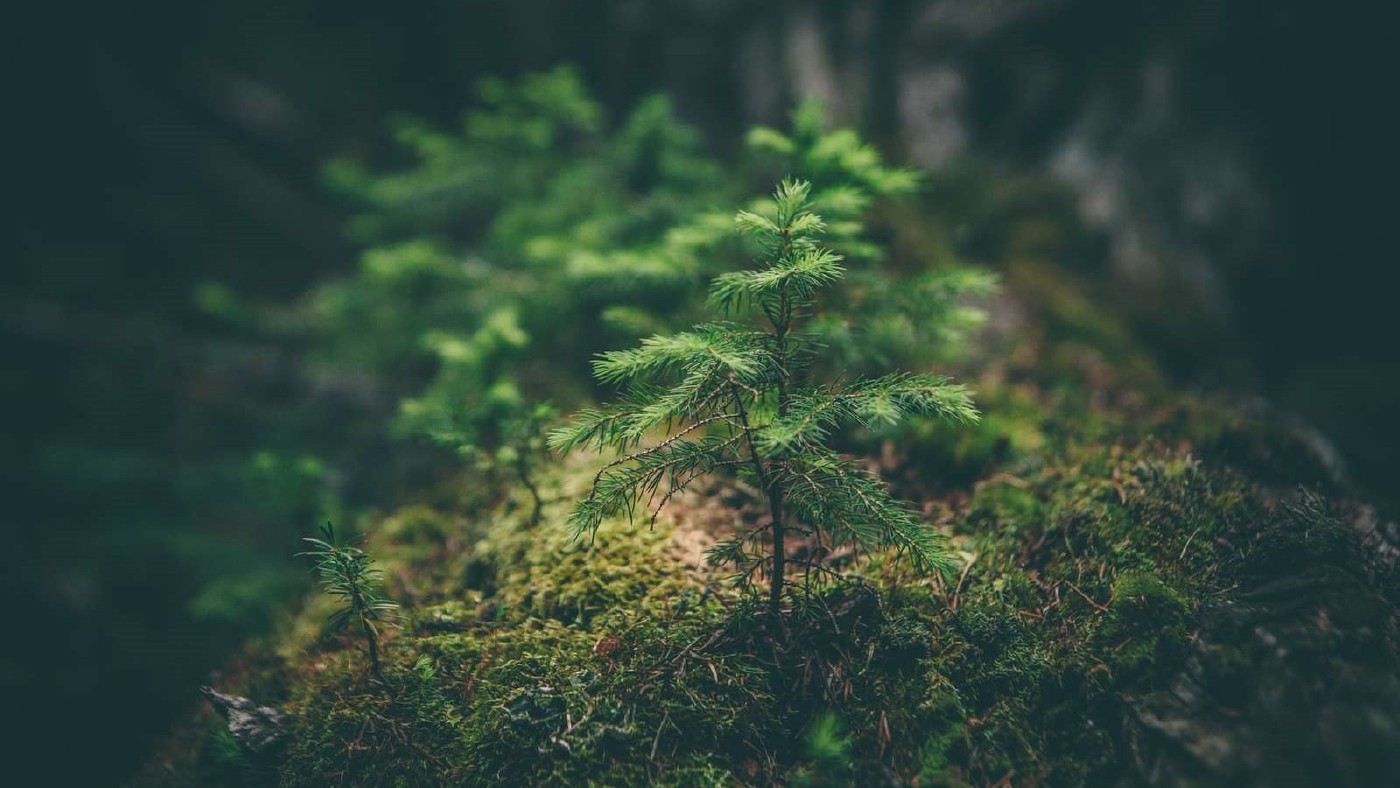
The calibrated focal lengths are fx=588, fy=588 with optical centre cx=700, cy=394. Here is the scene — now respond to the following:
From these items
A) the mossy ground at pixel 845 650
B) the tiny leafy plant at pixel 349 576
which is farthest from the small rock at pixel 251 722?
the tiny leafy plant at pixel 349 576

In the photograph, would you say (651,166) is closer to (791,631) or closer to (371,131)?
(791,631)

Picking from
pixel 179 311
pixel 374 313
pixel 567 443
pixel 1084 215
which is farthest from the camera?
pixel 179 311

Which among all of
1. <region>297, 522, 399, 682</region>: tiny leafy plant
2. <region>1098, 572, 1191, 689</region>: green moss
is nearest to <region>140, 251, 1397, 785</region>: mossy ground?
<region>1098, 572, 1191, 689</region>: green moss

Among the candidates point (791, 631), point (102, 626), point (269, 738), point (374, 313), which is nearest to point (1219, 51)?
point (791, 631)

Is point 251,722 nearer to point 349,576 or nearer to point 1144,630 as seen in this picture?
point 349,576

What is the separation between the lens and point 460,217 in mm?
6602

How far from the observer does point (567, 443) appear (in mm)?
2436

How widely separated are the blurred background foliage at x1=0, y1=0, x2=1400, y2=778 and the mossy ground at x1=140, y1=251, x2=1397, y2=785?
1231 millimetres

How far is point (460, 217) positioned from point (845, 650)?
599 cm

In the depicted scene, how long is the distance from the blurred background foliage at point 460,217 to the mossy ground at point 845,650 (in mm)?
1231

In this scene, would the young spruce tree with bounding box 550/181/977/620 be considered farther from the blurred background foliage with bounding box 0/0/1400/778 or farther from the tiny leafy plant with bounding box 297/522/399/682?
the blurred background foliage with bounding box 0/0/1400/778

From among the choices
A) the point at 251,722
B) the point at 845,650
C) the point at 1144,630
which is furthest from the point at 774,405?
the point at 251,722

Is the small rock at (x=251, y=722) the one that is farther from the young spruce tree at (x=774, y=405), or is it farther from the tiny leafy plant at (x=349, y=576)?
the young spruce tree at (x=774, y=405)

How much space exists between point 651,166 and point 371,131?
18.3 feet
